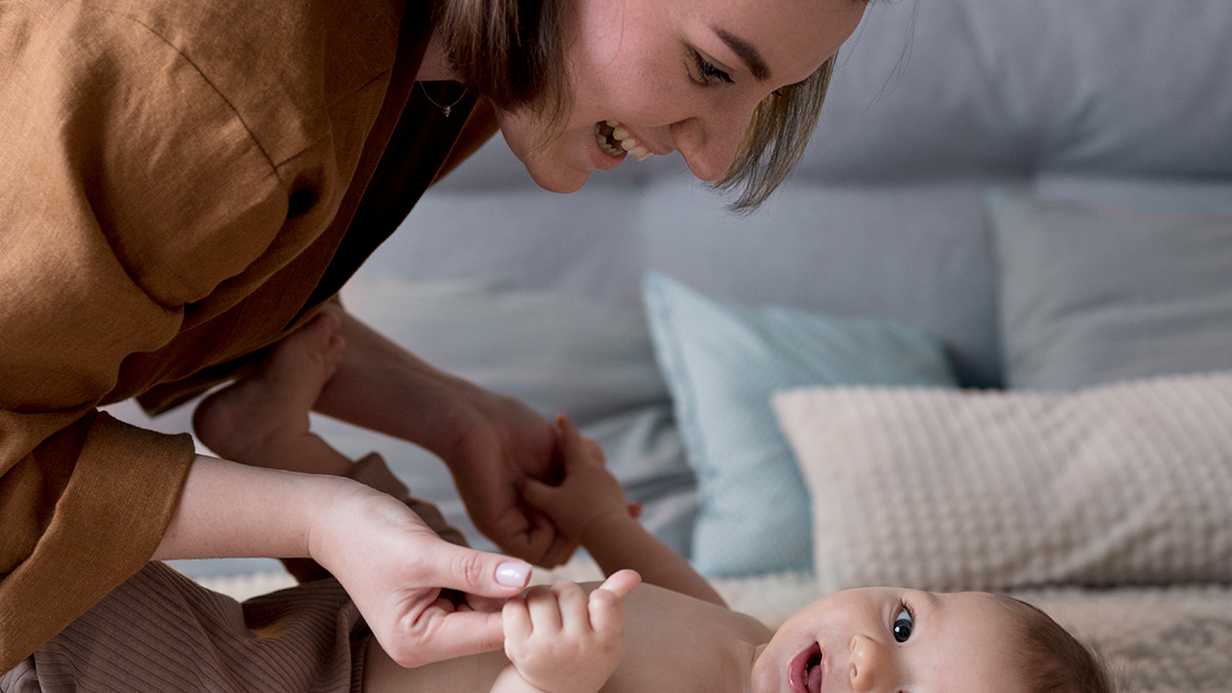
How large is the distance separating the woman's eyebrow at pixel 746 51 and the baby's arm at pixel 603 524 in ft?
1.78

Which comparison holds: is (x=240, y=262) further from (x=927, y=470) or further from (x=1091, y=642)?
(x=927, y=470)

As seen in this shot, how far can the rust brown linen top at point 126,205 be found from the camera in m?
0.76

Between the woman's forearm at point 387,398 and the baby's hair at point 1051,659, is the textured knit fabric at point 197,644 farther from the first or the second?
the baby's hair at point 1051,659

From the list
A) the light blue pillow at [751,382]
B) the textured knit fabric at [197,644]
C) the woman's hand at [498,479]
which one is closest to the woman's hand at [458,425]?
the woman's hand at [498,479]

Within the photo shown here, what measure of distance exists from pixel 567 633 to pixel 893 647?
1.05 ft

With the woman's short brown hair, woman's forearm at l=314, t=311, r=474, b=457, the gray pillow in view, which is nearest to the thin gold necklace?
the woman's short brown hair

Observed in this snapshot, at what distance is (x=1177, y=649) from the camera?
139cm

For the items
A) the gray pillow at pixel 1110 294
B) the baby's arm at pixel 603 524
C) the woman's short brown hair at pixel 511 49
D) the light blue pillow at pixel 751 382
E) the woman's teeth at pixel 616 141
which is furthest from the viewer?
the gray pillow at pixel 1110 294

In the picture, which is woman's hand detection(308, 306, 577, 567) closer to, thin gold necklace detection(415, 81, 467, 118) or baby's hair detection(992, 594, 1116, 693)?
thin gold necklace detection(415, 81, 467, 118)

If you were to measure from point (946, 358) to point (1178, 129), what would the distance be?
579 millimetres

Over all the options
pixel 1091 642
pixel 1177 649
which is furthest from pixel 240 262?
pixel 1177 649

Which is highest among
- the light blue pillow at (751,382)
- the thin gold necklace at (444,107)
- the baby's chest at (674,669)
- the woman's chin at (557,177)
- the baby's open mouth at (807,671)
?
the thin gold necklace at (444,107)

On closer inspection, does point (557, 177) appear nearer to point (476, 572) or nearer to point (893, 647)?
point (476, 572)

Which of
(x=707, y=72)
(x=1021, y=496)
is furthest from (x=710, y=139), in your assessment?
(x=1021, y=496)
